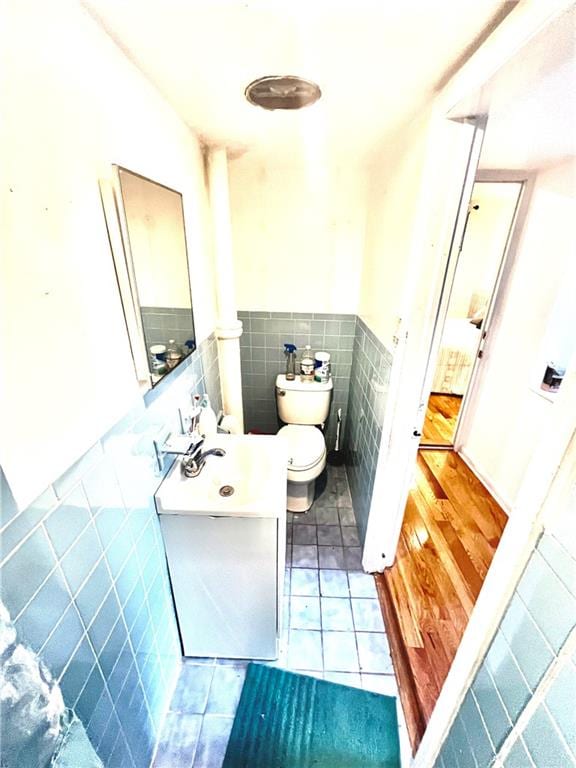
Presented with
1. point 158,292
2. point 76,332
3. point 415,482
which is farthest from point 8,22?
point 415,482

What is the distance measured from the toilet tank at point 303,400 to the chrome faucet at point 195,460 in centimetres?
96

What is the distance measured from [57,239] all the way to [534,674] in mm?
1141

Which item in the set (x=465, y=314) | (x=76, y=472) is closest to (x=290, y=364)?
(x=76, y=472)

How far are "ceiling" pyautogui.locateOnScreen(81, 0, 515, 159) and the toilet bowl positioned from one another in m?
1.41

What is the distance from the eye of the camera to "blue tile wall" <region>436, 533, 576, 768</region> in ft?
1.59

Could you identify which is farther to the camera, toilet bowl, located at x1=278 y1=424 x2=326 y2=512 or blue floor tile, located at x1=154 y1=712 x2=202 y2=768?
toilet bowl, located at x1=278 y1=424 x2=326 y2=512

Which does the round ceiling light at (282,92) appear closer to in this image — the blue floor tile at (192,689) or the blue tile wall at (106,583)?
the blue tile wall at (106,583)

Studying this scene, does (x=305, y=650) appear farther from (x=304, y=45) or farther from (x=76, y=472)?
(x=304, y=45)

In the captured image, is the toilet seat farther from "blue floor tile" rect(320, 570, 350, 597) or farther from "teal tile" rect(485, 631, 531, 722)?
"teal tile" rect(485, 631, 531, 722)

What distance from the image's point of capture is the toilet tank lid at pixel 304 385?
2008mm

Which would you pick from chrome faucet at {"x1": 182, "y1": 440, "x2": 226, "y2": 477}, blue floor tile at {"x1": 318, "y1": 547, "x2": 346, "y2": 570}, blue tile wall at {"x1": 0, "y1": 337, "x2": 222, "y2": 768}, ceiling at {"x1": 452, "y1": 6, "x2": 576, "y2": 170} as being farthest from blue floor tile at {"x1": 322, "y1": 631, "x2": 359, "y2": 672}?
ceiling at {"x1": 452, "y1": 6, "x2": 576, "y2": 170}

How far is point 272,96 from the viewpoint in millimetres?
935

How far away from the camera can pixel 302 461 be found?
176cm

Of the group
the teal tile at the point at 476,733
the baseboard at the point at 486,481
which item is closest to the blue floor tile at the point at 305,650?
the teal tile at the point at 476,733
